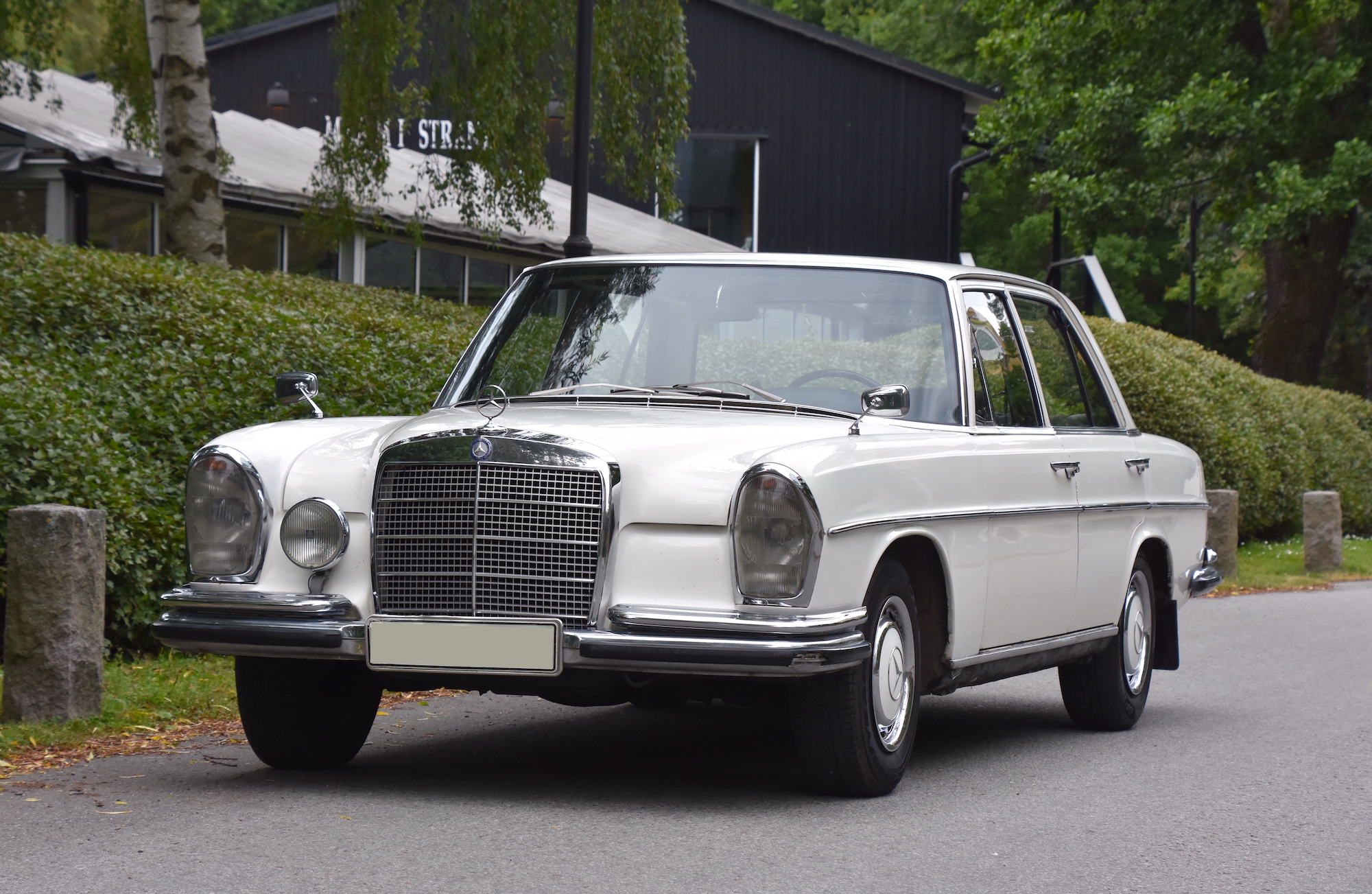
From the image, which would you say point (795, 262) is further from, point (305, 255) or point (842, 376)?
point (305, 255)

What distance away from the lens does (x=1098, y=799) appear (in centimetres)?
606

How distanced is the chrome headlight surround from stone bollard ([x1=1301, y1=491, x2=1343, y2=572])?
14330 mm

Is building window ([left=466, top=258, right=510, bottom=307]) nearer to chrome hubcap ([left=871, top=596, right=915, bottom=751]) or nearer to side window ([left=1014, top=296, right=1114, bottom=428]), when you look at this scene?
side window ([left=1014, top=296, right=1114, bottom=428])

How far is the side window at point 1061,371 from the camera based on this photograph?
24.8 feet

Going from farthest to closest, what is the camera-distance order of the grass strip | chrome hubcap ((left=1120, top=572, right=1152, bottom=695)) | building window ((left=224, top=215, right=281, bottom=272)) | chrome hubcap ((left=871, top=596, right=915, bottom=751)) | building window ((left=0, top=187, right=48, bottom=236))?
building window ((left=224, top=215, right=281, bottom=272)) → building window ((left=0, top=187, right=48, bottom=236)) → the grass strip → chrome hubcap ((left=1120, top=572, right=1152, bottom=695)) → chrome hubcap ((left=871, top=596, right=915, bottom=751))

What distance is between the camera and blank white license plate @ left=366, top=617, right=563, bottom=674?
527 centimetres

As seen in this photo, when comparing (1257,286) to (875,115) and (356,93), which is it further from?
(356,93)

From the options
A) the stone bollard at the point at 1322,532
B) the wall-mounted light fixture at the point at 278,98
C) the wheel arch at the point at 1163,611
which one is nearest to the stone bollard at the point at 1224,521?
the stone bollard at the point at 1322,532

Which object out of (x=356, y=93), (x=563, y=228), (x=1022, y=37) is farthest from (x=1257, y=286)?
(x=356, y=93)

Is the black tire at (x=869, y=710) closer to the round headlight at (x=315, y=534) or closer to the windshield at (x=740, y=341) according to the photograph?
the windshield at (x=740, y=341)

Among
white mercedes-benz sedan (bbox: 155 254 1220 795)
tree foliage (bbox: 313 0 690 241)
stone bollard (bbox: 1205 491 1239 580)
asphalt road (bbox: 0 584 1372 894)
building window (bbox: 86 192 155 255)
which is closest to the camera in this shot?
asphalt road (bbox: 0 584 1372 894)

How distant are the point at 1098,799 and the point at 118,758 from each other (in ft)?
11.4

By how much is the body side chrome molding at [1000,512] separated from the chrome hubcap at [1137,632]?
0.38 m

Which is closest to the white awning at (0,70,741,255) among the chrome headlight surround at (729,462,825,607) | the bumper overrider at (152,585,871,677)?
the bumper overrider at (152,585,871,677)
